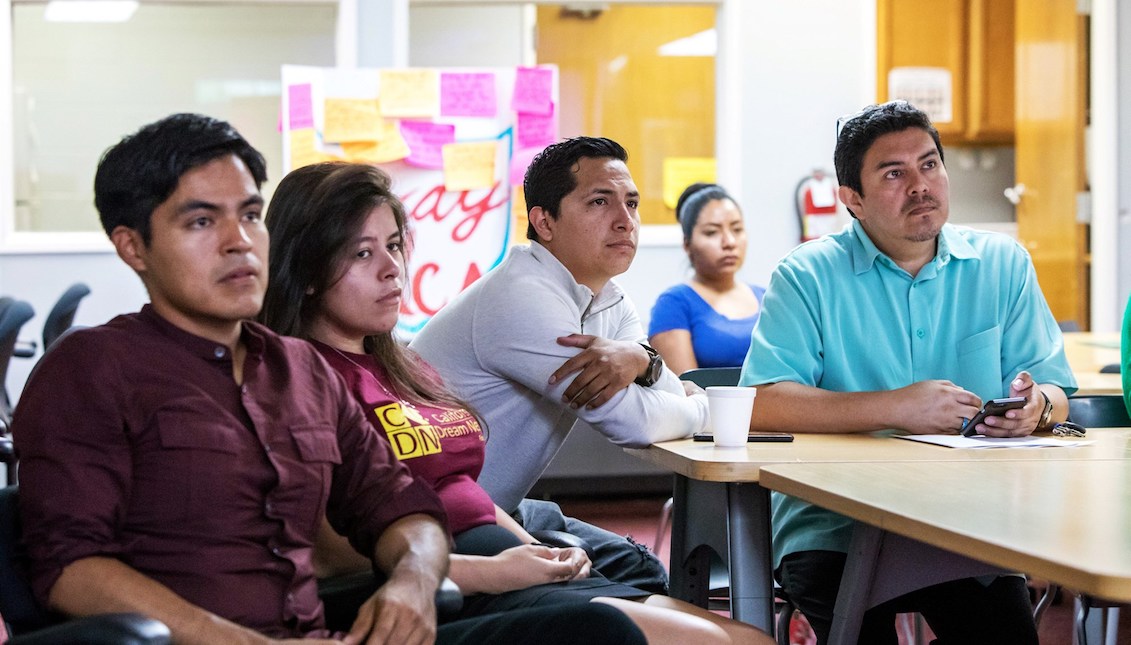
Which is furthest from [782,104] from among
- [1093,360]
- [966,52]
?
[1093,360]

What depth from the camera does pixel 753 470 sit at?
1.70 meters

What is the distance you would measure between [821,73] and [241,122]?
2741 mm

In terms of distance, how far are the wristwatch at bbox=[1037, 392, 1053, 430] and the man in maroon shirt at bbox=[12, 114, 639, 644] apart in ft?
3.37

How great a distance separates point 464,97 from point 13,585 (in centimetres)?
421

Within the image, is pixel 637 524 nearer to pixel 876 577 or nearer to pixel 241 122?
pixel 241 122

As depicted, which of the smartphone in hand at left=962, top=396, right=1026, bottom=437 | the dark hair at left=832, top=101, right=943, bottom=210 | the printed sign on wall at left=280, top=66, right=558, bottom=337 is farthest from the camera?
the printed sign on wall at left=280, top=66, right=558, bottom=337

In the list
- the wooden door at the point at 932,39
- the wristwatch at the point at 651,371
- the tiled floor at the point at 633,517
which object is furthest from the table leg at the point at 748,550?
the wooden door at the point at 932,39

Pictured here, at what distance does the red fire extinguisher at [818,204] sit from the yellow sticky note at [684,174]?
0.46 m

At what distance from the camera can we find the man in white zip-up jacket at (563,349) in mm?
2094

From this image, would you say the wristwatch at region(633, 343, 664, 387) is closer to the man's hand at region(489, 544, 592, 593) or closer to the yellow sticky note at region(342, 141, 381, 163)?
the man's hand at region(489, 544, 592, 593)

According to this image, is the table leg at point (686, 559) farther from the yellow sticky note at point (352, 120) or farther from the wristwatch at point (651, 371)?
the yellow sticky note at point (352, 120)

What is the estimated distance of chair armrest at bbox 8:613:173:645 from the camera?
106 cm

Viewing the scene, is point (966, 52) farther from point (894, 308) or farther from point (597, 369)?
point (597, 369)

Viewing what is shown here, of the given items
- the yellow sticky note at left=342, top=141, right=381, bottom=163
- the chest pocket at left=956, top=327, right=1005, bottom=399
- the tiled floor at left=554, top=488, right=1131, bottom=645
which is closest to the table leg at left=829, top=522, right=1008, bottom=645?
the chest pocket at left=956, top=327, right=1005, bottom=399
